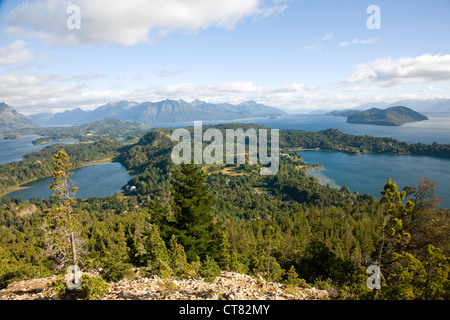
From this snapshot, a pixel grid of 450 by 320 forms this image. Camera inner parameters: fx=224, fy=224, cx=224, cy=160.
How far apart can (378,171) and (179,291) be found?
103 meters

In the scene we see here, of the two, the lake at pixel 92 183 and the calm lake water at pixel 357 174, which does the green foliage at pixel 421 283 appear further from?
the lake at pixel 92 183

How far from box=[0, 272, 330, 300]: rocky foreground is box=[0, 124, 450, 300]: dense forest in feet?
2.46

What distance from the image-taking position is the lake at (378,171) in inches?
2846

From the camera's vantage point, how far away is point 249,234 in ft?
109

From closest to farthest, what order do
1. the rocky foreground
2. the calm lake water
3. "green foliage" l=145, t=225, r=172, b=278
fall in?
the rocky foreground, "green foliage" l=145, t=225, r=172, b=278, the calm lake water

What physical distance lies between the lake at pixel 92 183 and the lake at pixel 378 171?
86532 millimetres

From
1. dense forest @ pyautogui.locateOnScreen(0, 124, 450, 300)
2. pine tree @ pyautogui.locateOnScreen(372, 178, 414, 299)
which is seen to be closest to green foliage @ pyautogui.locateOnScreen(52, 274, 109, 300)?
dense forest @ pyautogui.locateOnScreen(0, 124, 450, 300)

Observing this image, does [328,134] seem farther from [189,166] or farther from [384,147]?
[189,166]

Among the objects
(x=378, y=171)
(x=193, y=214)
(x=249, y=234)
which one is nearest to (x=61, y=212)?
(x=193, y=214)

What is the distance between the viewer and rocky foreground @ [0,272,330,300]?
7.29m

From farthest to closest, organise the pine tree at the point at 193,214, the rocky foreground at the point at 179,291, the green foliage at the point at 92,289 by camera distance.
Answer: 1. the pine tree at the point at 193,214
2. the rocky foreground at the point at 179,291
3. the green foliage at the point at 92,289

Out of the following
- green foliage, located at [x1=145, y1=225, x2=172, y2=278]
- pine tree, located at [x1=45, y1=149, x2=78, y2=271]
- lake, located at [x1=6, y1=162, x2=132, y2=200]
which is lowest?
lake, located at [x1=6, y1=162, x2=132, y2=200]

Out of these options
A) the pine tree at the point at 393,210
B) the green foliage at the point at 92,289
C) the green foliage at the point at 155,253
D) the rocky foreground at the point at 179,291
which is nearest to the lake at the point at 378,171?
the pine tree at the point at 393,210

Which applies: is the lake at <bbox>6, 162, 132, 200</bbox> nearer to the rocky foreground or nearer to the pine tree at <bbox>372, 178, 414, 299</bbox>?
the rocky foreground
